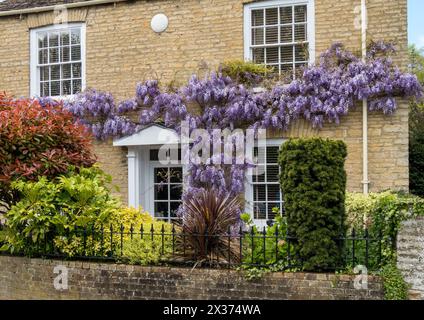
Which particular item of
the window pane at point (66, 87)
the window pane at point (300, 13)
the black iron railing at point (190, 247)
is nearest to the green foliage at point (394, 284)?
the black iron railing at point (190, 247)

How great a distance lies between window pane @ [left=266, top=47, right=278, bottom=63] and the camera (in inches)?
493

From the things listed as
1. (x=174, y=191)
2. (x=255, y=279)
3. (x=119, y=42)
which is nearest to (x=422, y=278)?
(x=255, y=279)

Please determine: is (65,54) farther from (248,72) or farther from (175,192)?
(248,72)

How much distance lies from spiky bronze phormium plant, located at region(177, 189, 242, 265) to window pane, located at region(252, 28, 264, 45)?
5907 millimetres

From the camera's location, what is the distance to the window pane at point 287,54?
40.7 ft

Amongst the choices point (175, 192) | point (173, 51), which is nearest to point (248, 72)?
point (173, 51)

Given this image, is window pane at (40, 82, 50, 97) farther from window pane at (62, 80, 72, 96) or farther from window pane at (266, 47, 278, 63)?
window pane at (266, 47, 278, 63)

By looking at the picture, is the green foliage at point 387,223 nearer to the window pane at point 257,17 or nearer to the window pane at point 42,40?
the window pane at point 257,17

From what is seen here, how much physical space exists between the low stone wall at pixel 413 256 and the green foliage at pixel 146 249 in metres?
3.12

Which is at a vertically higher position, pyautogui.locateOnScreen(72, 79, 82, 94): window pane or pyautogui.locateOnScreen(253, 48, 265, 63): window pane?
pyautogui.locateOnScreen(253, 48, 265, 63): window pane

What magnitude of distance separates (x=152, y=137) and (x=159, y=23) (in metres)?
2.87

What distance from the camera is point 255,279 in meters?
7.11

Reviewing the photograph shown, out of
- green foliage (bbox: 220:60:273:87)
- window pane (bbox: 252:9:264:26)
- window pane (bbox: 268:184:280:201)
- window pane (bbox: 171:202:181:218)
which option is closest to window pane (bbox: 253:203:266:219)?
window pane (bbox: 268:184:280:201)

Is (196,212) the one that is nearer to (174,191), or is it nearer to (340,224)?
(340,224)
